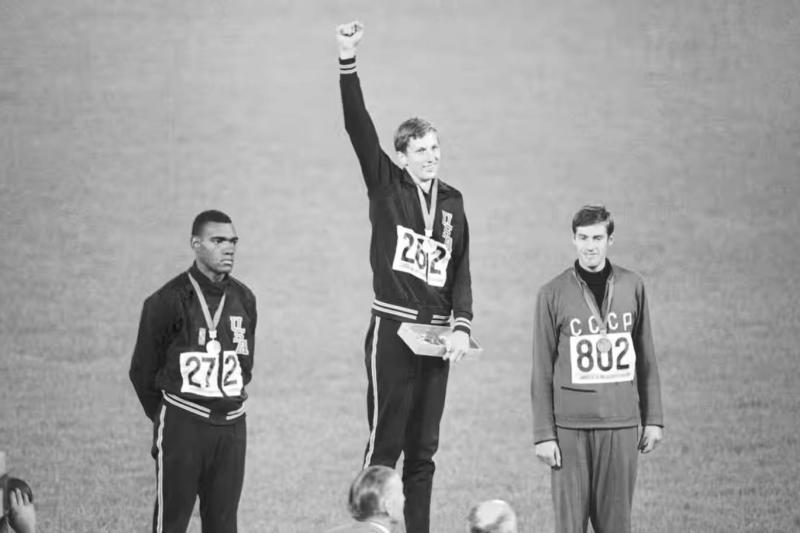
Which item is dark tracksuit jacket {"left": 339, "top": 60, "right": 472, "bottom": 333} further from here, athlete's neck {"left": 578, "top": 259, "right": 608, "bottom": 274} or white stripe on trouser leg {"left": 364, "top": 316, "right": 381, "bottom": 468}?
athlete's neck {"left": 578, "top": 259, "right": 608, "bottom": 274}

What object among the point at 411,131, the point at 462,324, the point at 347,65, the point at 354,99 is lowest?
the point at 462,324

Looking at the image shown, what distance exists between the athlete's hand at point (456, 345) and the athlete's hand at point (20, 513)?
4.68 feet

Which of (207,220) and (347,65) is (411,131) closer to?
(347,65)

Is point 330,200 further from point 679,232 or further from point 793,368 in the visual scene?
point 793,368

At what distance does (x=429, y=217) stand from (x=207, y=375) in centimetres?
91

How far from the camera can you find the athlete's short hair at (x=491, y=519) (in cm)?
378

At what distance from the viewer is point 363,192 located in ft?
34.7

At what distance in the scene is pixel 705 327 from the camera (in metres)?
8.98

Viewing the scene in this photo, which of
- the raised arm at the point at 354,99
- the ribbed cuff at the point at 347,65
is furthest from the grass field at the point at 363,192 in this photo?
the ribbed cuff at the point at 347,65

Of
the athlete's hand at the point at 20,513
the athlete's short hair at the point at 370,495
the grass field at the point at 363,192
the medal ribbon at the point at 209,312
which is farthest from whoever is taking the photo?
the grass field at the point at 363,192

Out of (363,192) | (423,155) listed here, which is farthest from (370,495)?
(363,192)

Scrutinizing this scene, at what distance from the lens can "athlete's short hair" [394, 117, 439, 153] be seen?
4625 mm

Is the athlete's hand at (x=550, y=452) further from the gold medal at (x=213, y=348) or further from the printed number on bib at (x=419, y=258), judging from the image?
the gold medal at (x=213, y=348)

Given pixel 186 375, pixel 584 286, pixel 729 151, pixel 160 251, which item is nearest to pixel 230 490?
pixel 186 375
